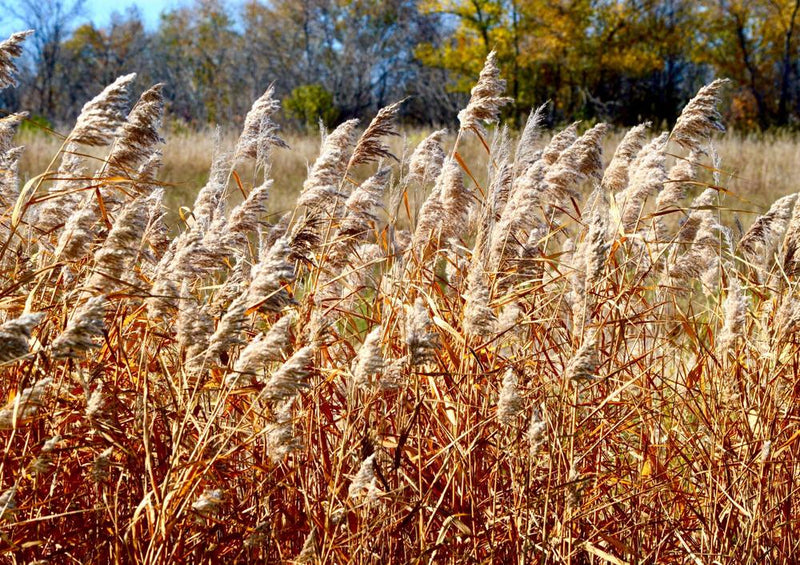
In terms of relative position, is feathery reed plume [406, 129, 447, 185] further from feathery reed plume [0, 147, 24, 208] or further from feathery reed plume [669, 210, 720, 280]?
feathery reed plume [0, 147, 24, 208]

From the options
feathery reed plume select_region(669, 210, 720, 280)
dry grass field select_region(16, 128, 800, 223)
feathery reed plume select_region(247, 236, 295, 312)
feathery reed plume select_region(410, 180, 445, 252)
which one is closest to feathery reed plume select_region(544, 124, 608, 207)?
feathery reed plume select_region(410, 180, 445, 252)

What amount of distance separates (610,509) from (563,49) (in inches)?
1192

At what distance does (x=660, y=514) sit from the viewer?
106 inches

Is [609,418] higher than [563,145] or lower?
lower

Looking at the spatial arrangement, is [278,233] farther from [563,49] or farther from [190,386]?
[563,49]

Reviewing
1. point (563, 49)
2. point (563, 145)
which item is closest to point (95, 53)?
point (563, 49)

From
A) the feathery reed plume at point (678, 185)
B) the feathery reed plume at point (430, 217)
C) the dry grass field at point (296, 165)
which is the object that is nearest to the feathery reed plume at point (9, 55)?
the feathery reed plume at point (430, 217)

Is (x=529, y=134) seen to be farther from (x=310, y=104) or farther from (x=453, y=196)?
(x=310, y=104)

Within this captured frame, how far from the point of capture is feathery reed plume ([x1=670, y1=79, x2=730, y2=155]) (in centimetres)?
329

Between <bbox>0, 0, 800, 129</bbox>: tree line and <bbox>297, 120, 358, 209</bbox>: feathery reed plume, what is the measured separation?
26.3 metres

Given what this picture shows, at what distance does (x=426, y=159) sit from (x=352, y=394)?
1.65m

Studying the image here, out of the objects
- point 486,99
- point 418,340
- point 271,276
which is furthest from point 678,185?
point 271,276

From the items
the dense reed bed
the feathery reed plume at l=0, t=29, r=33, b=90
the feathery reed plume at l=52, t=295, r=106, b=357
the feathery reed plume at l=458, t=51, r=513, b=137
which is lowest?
the dense reed bed

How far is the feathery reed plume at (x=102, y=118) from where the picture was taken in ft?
7.45
